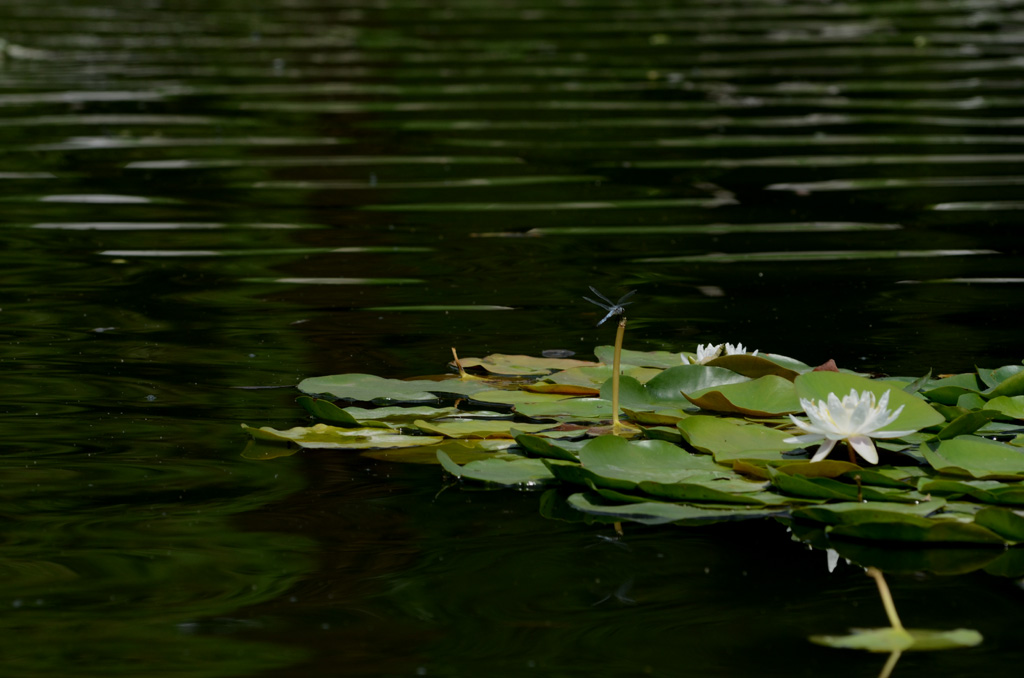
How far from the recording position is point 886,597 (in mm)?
1770

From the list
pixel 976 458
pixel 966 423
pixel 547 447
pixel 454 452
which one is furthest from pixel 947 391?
pixel 454 452

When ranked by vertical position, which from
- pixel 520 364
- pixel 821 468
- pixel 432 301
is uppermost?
pixel 821 468

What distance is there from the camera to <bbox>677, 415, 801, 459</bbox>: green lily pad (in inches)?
87.2

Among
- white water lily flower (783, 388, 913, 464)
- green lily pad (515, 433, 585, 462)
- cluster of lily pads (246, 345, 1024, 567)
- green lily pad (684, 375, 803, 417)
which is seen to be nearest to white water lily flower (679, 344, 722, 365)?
cluster of lily pads (246, 345, 1024, 567)

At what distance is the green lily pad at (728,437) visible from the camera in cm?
221

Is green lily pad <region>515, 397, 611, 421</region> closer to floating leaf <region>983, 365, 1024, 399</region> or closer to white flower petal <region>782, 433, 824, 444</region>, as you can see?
white flower petal <region>782, 433, 824, 444</region>

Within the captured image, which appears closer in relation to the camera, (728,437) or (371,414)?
(728,437)

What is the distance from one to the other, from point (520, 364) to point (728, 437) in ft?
2.18

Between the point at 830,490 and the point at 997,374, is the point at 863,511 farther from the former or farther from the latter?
the point at 997,374

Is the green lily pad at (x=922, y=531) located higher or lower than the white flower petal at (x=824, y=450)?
lower

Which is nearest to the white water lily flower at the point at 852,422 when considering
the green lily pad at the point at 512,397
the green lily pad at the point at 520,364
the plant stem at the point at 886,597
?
the plant stem at the point at 886,597

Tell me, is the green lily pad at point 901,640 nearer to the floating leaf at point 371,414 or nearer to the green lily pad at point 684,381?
the green lily pad at point 684,381

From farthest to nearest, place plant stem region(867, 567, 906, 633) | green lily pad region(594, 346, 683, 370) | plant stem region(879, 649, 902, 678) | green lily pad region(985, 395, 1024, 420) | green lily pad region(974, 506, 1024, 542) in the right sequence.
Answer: green lily pad region(594, 346, 683, 370) → green lily pad region(985, 395, 1024, 420) → green lily pad region(974, 506, 1024, 542) → plant stem region(867, 567, 906, 633) → plant stem region(879, 649, 902, 678)

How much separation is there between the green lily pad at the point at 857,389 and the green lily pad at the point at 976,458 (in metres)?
0.05
